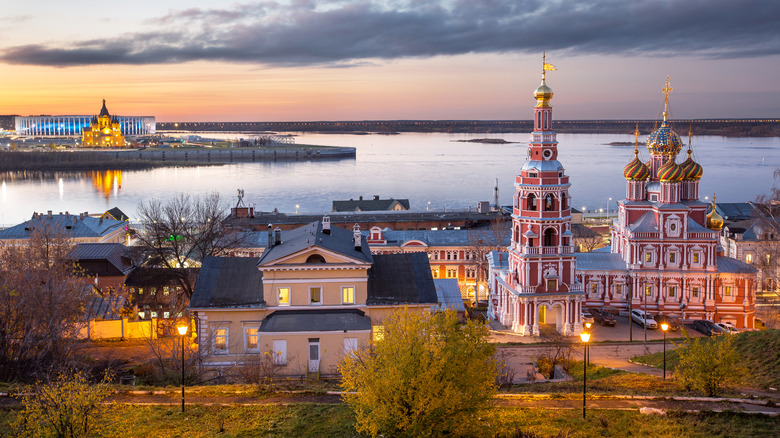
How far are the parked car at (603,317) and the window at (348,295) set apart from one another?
14691 millimetres

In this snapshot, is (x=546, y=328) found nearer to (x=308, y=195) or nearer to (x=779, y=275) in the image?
(x=779, y=275)

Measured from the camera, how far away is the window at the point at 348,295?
80.1 ft

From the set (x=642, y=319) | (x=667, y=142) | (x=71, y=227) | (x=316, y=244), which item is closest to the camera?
(x=316, y=244)

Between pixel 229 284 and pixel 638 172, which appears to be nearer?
pixel 229 284

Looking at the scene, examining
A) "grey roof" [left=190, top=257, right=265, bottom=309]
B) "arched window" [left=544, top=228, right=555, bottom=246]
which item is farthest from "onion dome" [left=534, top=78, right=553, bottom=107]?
"grey roof" [left=190, top=257, right=265, bottom=309]

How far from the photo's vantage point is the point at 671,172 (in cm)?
3584

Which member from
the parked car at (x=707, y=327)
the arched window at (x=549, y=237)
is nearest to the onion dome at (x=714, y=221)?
the parked car at (x=707, y=327)

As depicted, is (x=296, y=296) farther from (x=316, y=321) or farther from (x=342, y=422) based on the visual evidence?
(x=342, y=422)

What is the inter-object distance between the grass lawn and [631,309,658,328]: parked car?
712 inches

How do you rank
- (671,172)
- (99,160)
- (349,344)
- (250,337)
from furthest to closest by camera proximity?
1. (99,160)
2. (671,172)
3. (250,337)
4. (349,344)

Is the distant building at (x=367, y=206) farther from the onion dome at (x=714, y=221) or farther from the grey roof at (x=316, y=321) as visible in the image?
the grey roof at (x=316, y=321)

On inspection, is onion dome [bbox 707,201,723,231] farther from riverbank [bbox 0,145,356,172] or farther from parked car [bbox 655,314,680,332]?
riverbank [bbox 0,145,356,172]

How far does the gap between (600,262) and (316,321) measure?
19.5 m

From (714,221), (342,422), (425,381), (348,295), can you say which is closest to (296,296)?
(348,295)
